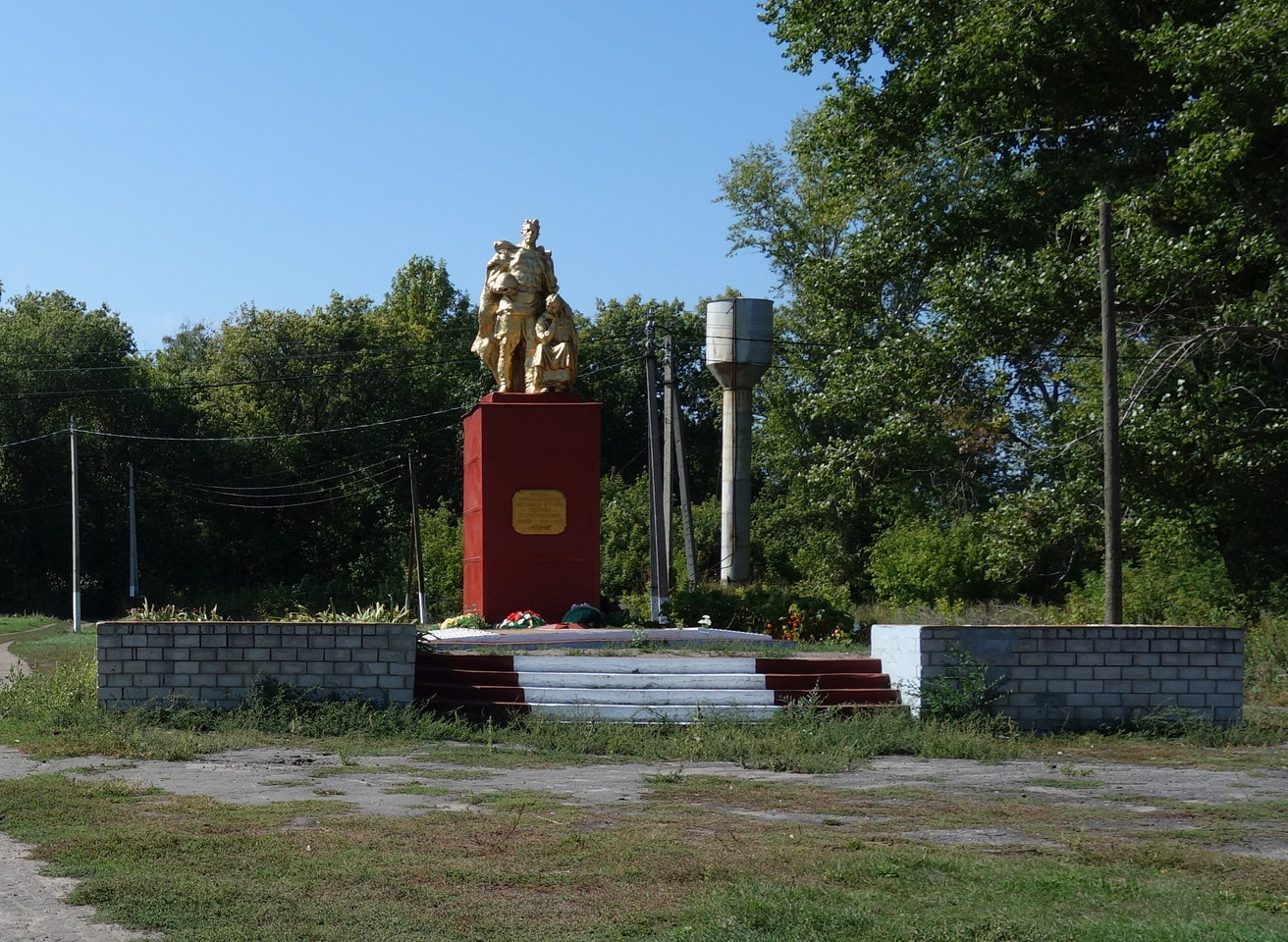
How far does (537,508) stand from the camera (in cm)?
2152

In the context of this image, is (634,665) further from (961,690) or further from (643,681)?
(961,690)

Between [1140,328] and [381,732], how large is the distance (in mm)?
13138

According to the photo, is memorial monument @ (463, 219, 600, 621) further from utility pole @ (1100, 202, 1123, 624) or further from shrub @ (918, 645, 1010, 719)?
shrub @ (918, 645, 1010, 719)

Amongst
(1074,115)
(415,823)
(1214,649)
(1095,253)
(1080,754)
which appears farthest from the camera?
(1074,115)

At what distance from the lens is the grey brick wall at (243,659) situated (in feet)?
44.7

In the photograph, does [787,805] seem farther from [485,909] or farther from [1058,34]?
[1058,34]

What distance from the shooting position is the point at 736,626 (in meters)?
23.4

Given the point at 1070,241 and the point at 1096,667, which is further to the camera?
the point at 1070,241

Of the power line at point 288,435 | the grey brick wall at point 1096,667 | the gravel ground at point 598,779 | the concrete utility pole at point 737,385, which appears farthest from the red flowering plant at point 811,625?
the power line at point 288,435

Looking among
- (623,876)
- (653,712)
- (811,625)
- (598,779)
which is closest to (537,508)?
(811,625)

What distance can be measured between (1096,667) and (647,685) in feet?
14.6

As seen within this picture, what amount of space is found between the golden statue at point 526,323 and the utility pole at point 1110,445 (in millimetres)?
8529

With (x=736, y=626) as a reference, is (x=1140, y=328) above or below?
above

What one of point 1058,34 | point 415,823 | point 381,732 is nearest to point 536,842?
point 415,823
